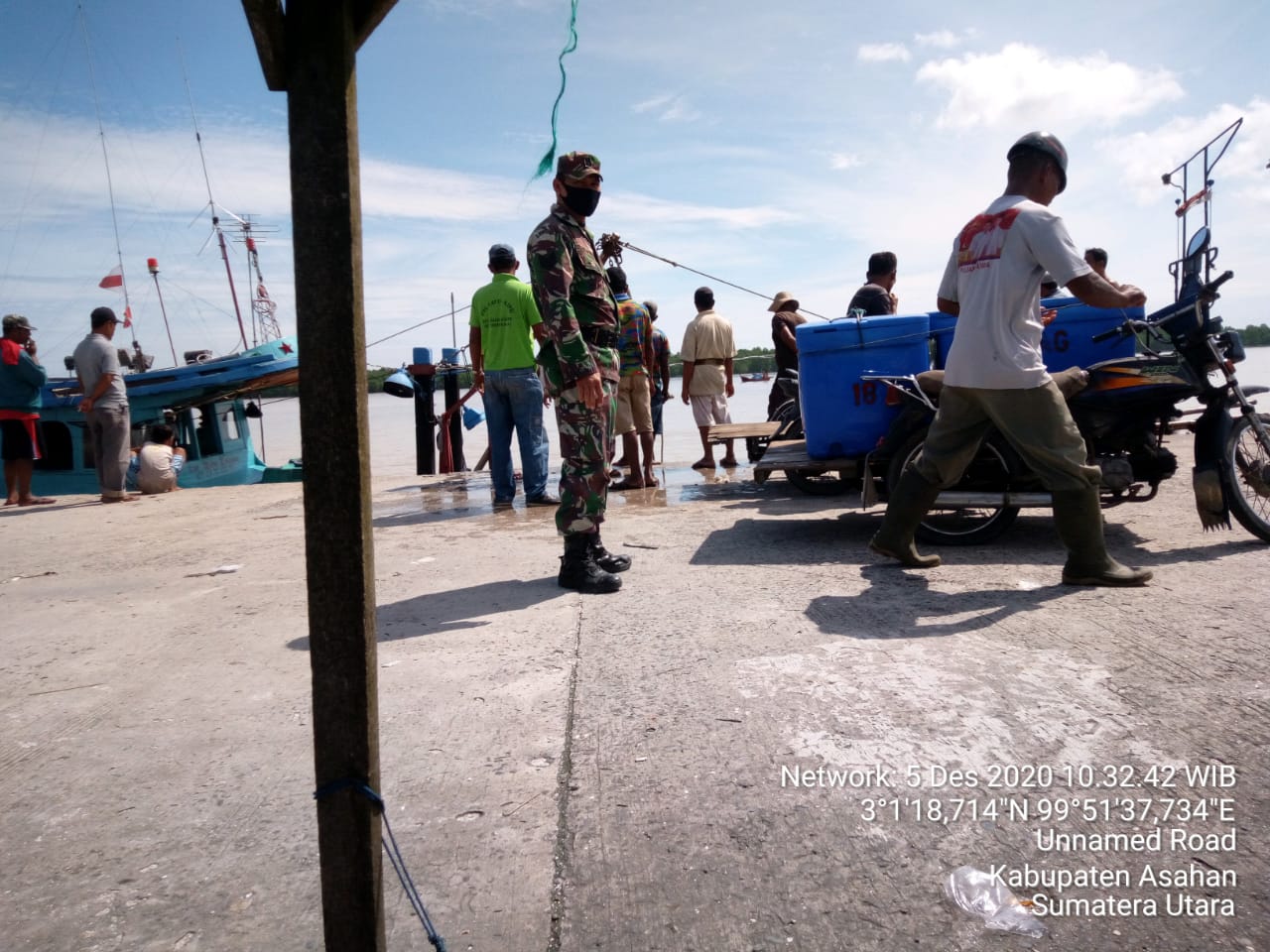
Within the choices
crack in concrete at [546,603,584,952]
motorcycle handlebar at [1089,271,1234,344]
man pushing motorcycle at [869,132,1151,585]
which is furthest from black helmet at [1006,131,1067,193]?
crack in concrete at [546,603,584,952]

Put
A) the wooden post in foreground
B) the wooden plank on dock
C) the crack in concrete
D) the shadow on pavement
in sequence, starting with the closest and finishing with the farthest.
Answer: the wooden post in foreground, the crack in concrete, the shadow on pavement, the wooden plank on dock

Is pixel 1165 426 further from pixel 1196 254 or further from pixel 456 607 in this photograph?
pixel 456 607

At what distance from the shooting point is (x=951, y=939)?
151 cm

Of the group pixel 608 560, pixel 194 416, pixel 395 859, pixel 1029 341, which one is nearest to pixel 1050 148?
pixel 1029 341

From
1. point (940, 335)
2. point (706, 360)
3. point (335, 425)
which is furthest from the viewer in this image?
point (706, 360)

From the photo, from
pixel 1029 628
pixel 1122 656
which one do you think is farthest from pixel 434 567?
pixel 1122 656

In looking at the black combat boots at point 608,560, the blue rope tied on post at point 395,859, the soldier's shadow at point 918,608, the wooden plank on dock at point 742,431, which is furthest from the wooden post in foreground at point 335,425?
the wooden plank on dock at point 742,431

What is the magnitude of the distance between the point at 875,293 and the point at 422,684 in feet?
15.5

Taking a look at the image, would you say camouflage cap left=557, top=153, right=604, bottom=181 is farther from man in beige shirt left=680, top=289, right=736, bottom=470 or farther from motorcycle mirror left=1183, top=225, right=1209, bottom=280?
man in beige shirt left=680, top=289, right=736, bottom=470

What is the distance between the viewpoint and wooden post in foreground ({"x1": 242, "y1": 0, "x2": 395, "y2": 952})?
1311 millimetres

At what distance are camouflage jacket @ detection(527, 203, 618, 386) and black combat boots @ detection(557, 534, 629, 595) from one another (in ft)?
2.39

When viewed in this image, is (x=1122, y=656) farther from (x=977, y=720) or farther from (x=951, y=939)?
(x=951, y=939)

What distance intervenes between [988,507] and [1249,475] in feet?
4.12

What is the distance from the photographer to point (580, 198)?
3.95 metres
